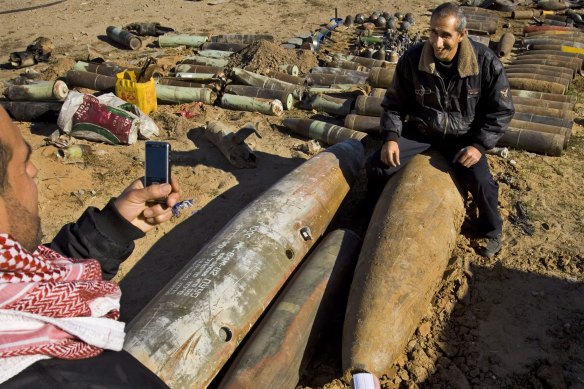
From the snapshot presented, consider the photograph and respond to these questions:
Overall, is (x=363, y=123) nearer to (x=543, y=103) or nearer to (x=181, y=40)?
(x=543, y=103)

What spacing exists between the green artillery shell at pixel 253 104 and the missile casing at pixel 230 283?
113 inches

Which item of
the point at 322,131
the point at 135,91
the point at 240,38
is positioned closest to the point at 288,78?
the point at 322,131

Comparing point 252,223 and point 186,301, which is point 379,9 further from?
point 186,301

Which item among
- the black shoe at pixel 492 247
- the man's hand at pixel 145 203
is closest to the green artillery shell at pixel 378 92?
the black shoe at pixel 492 247

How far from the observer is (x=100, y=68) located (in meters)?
8.91

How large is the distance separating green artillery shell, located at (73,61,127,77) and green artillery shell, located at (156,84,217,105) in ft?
4.48

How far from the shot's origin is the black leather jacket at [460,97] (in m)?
4.45

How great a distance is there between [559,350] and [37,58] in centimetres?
1022

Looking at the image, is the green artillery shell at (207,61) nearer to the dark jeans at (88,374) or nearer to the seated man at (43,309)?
the seated man at (43,309)

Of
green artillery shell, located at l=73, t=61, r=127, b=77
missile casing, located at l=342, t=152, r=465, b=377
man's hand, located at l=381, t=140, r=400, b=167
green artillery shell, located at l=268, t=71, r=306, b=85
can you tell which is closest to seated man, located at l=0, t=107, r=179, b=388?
missile casing, located at l=342, t=152, r=465, b=377

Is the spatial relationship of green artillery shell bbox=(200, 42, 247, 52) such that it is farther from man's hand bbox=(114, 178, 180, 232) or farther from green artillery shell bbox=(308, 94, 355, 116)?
man's hand bbox=(114, 178, 180, 232)

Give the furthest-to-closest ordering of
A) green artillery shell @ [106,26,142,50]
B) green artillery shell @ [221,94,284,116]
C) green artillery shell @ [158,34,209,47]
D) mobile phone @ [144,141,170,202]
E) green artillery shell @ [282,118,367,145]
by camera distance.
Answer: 1. green artillery shell @ [106,26,142,50]
2. green artillery shell @ [158,34,209,47]
3. green artillery shell @ [221,94,284,116]
4. green artillery shell @ [282,118,367,145]
5. mobile phone @ [144,141,170,202]

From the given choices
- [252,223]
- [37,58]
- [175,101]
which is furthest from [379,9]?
[252,223]

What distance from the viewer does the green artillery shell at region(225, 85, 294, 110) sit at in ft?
25.4
